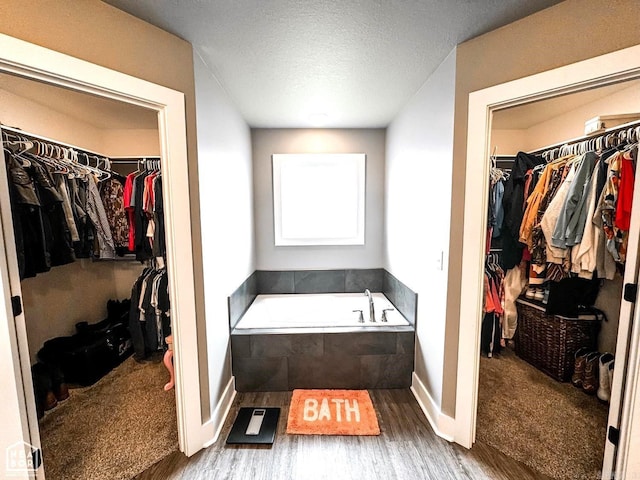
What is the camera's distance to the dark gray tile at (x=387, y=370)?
2.16 meters

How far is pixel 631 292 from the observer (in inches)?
46.0

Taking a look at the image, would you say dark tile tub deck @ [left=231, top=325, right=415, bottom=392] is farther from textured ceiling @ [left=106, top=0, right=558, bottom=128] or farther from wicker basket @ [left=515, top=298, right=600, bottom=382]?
textured ceiling @ [left=106, top=0, right=558, bottom=128]

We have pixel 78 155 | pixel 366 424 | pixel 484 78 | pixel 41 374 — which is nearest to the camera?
pixel 484 78

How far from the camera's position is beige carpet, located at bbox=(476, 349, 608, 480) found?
152 centimetres

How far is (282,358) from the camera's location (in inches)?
84.7

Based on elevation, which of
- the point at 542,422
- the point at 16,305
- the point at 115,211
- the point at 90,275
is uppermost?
the point at 115,211

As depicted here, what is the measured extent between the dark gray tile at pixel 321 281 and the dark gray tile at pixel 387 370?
1.10 m

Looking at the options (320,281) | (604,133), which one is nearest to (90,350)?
(320,281)

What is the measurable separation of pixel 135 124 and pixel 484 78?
10.1 ft

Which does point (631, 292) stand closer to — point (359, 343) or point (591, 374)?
point (591, 374)

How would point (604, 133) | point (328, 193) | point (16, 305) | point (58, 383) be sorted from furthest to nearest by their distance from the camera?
point (328, 193) < point (58, 383) < point (604, 133) < point (16, 305)

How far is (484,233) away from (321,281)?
79.0 inches

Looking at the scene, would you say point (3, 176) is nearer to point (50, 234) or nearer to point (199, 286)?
point (199, 286)

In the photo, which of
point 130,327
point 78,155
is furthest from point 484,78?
point 130,327
